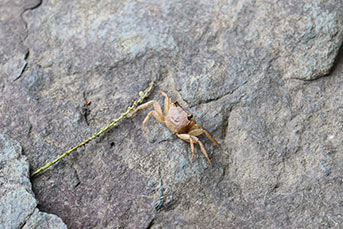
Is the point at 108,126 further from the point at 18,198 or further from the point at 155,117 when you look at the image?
the point at 18,198

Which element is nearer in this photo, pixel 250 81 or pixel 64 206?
pixel 64 206

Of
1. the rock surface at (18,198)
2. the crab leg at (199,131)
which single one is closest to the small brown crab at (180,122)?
the crab leg at (199,131)

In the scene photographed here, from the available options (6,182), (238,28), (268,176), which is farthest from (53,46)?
(268,176)

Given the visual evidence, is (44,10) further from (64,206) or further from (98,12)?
(64,206)

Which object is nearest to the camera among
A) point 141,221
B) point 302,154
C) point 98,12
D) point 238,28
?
point 141,221

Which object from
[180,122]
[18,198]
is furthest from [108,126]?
[18,198]

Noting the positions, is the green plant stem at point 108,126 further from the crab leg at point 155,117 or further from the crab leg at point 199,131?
the crab leg at point 199,131

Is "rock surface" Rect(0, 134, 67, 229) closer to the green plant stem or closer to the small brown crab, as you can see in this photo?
the green plant stem
